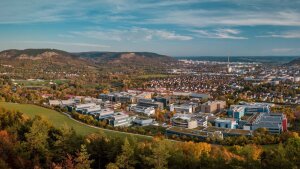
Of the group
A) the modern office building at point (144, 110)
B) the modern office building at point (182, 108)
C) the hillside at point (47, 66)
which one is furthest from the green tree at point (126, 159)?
the hillside at point (47, 66)

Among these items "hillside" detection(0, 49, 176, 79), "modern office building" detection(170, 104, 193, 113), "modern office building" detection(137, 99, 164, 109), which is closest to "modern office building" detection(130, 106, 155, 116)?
"modern office building" detection(137, 99, 164, 109)

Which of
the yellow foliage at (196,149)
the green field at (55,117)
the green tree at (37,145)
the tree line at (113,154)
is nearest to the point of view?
the tree line at (113,154)

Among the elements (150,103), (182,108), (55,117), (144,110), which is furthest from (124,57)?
(55,117)

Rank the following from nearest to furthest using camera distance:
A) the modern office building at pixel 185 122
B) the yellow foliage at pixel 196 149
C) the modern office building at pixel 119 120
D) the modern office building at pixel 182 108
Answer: the yellow foliage at pixel 196 149, the modern office building at pixel 185 122, the modern office building at pixel 119 120, the modern office building at pixel 182 108

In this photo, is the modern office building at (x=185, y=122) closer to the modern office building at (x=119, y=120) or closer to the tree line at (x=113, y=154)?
the modern office building at (x=119, y=120)

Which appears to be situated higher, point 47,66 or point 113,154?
point 47,66

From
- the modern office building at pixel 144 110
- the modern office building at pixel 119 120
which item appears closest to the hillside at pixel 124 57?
the modern office building at pixel 144 110

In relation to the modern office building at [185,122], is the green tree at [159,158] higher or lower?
higher

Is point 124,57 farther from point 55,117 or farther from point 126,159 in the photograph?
point 126,159

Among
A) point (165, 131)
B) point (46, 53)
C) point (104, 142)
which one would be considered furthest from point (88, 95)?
point (46, 53)

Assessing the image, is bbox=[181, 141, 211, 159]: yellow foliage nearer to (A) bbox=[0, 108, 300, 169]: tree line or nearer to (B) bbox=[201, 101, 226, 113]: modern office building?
(A) bbox=[0, 108, 300, 169]: tree line

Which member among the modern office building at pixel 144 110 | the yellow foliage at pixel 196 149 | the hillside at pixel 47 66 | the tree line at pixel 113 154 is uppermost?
the hillside at pixel 47 66

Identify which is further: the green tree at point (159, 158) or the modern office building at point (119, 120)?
the modern office building at point (119, 120)
